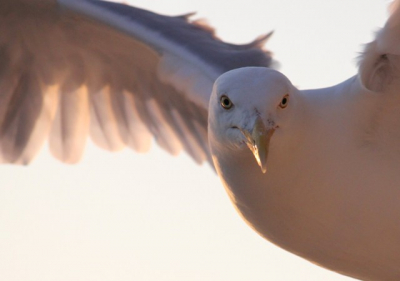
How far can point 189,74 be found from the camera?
20.5 feet

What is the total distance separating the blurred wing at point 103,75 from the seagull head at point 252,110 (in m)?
1.81

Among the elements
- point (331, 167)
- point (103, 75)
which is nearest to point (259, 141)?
point (331, 167)

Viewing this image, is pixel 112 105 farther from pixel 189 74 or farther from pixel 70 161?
pixel 189 74

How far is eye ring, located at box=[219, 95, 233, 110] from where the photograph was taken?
4.20 metres

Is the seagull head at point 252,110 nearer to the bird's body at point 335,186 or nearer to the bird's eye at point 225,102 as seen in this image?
the bird's eye at point 225,102

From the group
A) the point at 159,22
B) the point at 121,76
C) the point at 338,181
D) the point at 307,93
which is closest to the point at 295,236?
the point at 338,181

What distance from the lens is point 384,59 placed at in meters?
4.70

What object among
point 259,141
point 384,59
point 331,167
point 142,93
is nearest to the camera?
point 259,141

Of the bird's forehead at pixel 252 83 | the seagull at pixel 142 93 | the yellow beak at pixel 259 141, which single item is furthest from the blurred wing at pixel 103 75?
the yellow beak at pixel 259 141

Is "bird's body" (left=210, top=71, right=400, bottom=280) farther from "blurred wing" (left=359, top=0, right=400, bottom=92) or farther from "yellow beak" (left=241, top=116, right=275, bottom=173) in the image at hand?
"yellow beak" (left=241, top=116, right=275, bottom=173)

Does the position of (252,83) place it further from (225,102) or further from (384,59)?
(384,59)

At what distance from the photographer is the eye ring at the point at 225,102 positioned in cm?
420

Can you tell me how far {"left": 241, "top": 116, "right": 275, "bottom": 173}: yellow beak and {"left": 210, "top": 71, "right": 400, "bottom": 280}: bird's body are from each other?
0.41 meters

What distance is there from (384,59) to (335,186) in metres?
0.65
